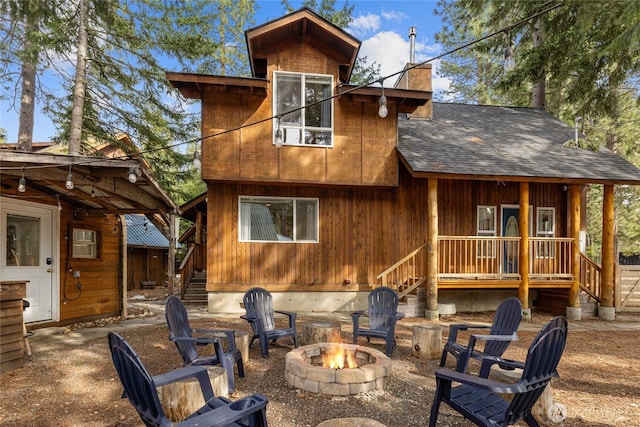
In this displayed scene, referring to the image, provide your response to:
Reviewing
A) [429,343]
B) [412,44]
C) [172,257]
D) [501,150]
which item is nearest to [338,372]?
[429,343]

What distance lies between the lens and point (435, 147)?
9180mm

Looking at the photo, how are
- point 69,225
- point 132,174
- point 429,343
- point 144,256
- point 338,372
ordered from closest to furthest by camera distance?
1. point 338,372
2. point 429,343
3. point 132,174
4. point 69,225
5. point 144,256

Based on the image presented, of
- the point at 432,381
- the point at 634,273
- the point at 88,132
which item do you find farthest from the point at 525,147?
the point at 88,132

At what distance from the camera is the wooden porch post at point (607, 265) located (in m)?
8.32

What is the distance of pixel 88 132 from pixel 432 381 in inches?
450

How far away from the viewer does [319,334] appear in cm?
503

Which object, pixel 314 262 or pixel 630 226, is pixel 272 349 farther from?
pixel 630 226

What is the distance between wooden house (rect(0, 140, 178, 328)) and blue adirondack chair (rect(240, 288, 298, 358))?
2518mm

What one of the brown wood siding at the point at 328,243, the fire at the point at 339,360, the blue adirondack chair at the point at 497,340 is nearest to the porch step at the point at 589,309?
the brown wood siding at the point at 328,243

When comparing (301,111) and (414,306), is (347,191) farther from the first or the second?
(414,306)

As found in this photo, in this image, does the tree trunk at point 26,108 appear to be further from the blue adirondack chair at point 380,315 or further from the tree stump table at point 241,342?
the blue adirondack chair at point 380,315

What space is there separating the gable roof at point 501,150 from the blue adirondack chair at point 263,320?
14.5ft

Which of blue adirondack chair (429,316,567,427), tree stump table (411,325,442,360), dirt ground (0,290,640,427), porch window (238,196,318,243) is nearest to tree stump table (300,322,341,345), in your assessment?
dirt ground (0,290,640,427)

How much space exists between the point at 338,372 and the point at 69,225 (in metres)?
6.70
